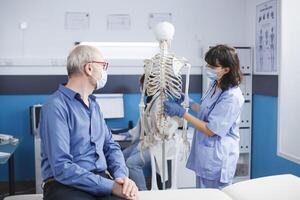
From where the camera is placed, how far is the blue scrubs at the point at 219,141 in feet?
7.70

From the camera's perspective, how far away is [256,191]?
182cm

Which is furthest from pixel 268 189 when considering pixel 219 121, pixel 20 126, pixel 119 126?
pixel 20 126

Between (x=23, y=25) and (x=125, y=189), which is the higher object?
(x=23, y=25)

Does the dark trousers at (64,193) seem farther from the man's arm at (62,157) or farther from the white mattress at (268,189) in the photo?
the white mattress at (268,189)

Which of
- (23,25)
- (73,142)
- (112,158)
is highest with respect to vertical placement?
(23,25)

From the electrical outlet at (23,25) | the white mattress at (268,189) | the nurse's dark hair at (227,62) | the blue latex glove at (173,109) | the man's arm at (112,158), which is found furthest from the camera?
the electrical outlet at (23,25)

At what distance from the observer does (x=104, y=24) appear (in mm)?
4059

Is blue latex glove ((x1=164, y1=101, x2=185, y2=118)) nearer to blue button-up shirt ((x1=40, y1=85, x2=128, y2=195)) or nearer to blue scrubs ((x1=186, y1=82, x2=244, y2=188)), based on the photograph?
blue scrubs ((x1=186, y1=82, x2=244, y2=188))

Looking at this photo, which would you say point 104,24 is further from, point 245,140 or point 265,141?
point 265,141

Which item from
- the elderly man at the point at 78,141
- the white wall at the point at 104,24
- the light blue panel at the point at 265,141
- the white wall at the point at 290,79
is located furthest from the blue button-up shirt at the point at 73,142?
the white wall at the point at 104,24

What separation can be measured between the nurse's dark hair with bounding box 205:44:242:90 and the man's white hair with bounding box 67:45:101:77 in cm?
86

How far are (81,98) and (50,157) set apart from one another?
31cm

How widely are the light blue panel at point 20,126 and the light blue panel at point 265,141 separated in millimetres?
2246

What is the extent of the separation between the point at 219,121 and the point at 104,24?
2.17m
